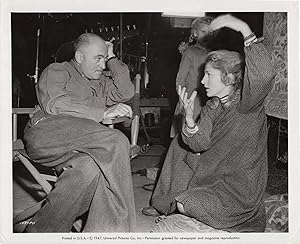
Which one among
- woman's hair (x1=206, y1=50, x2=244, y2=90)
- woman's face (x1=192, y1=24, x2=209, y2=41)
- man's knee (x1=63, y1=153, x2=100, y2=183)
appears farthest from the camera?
woman's face (x1=192, y1=24, x2=209, y2=41)

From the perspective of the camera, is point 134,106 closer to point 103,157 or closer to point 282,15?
point 103,157

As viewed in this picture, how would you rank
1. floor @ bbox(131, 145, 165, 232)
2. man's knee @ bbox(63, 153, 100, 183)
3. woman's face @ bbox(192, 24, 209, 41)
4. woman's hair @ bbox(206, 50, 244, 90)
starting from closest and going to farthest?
man's knee @ bbox(63, 153, 100, 183), woman's hair @ bbox(206, 50, 244, 90), floor @ bbox(131, 145, 165, 232), woman's face @ bbox(192, 24, 209, 41)

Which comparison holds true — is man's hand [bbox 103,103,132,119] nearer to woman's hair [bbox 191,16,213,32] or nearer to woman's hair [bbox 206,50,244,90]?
woman's hair [bbox 206,50,244,90]

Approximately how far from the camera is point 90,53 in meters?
0.94

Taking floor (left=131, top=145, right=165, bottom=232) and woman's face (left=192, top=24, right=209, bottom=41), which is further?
woman's face (left=192, top=24, right=209, bottom=41)

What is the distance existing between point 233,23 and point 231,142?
0.29 m

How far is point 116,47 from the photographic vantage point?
1.15m

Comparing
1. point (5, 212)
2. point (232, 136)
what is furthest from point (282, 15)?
point (5, 212)

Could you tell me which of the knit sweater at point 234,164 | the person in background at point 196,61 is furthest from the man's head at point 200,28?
the knit sweater at point 234,164

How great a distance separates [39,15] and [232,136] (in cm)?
62

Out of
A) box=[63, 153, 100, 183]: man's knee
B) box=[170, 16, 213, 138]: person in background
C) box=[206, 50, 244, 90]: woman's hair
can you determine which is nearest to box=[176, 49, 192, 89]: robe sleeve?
box=[170, 16, 213, 138]: person in background

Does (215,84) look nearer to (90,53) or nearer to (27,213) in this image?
(90,53)

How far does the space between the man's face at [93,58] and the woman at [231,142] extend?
0.75 feet

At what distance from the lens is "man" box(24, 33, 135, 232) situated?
83 cm
